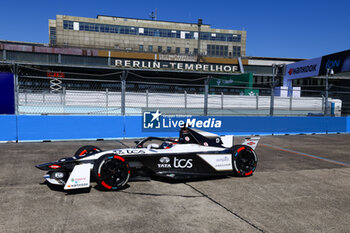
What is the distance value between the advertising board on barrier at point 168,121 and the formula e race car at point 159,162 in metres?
5.59

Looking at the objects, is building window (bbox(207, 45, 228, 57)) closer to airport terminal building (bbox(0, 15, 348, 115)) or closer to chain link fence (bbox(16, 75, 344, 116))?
airport terminal building (bbox(0, 15, 348, 115))

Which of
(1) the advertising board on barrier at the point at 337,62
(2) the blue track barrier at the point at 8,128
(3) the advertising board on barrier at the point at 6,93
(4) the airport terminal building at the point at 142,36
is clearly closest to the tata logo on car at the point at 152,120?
(2) the blue track barrier at the point at 8,128

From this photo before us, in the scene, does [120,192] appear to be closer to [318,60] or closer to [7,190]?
[7,190]

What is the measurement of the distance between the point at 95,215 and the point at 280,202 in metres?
2.80

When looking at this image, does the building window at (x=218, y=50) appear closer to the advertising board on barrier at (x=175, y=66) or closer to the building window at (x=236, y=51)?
the building window at (x=236, y=51)

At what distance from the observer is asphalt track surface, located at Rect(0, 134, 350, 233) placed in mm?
3717

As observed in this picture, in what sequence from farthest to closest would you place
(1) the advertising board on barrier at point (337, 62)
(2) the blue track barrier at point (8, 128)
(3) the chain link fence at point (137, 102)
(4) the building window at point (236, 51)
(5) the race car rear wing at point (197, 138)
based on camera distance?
(4) the building window at point (236, 51) < (1) the advertising board on barrier at point (337, 62) < (3) the chain link fence at point (137, 102) < (2) the blue track barrier at point (8, 128) < (5) the race car rear wing at point (197, 138)

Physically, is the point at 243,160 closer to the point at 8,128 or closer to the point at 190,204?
the point at 190,204

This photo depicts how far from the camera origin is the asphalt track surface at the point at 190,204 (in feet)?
12.2

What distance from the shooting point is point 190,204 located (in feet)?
14.8

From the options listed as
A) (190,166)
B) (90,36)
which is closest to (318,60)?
(190,166)

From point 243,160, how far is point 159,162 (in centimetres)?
186

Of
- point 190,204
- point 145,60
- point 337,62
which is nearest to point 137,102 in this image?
point 190,204

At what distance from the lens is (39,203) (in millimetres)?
4383
